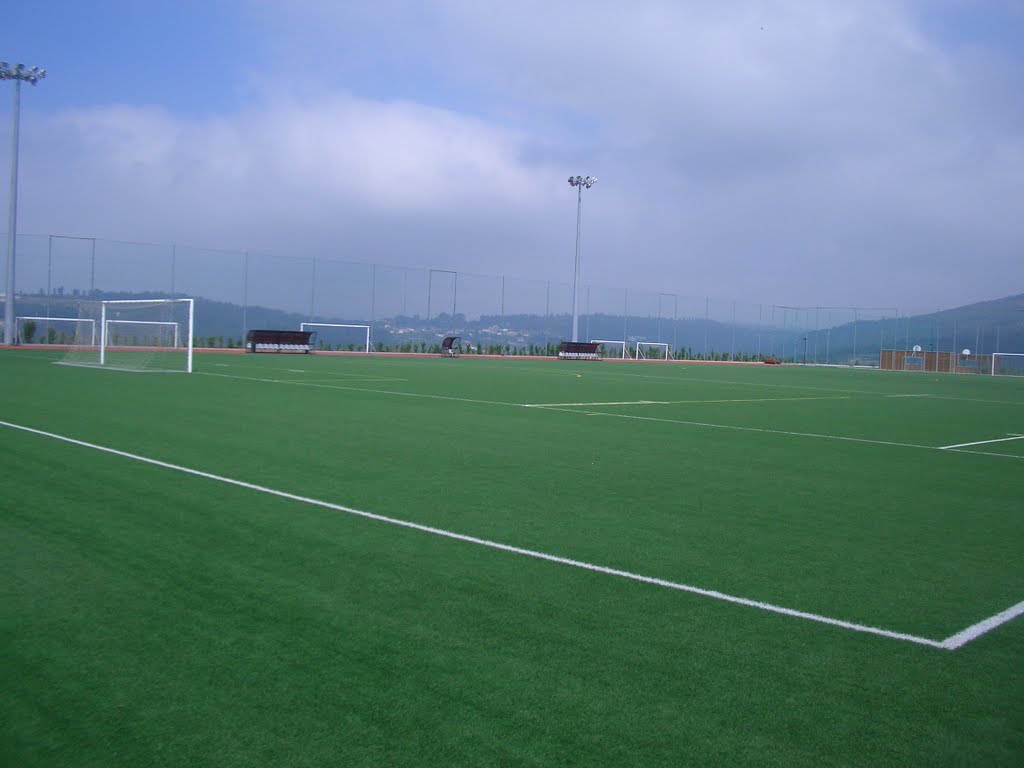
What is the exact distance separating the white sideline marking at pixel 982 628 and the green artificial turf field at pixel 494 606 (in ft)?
0.07

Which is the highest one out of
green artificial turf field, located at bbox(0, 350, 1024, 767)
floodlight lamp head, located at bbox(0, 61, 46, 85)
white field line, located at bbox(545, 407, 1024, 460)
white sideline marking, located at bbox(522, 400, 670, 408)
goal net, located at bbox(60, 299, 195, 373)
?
floodlight lamp head, located at bbox(0, 61, 46, 85)

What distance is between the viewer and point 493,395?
16828 millimetres

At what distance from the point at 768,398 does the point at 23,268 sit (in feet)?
110

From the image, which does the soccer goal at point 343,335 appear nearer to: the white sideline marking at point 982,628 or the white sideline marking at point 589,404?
the white sideline marking at point 589,404

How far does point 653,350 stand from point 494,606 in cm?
5381

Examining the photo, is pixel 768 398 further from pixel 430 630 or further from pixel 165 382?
pixel 430 630

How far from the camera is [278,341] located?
122ft

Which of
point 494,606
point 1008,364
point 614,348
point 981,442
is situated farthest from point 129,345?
point 1008,364

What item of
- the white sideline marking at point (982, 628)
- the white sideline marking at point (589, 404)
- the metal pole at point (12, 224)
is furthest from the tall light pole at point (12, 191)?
the white sideline marking at point (982, 628)

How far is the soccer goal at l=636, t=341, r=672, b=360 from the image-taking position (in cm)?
5569

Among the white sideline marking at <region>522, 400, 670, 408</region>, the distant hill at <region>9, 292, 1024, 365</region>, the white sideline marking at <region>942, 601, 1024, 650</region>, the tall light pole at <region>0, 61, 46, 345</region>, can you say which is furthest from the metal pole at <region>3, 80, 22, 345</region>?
the white sideline marking at <region>942, 601, 1024, 650</region>

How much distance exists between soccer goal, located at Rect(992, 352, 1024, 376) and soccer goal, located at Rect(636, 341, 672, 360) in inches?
735

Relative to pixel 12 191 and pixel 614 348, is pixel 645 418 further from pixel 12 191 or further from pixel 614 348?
pixel 614 348

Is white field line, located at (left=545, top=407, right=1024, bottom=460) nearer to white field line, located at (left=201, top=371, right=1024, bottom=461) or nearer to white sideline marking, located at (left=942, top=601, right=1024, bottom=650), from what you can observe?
white field line, located at (left=201, top=371, right=1024, bottom=461)
